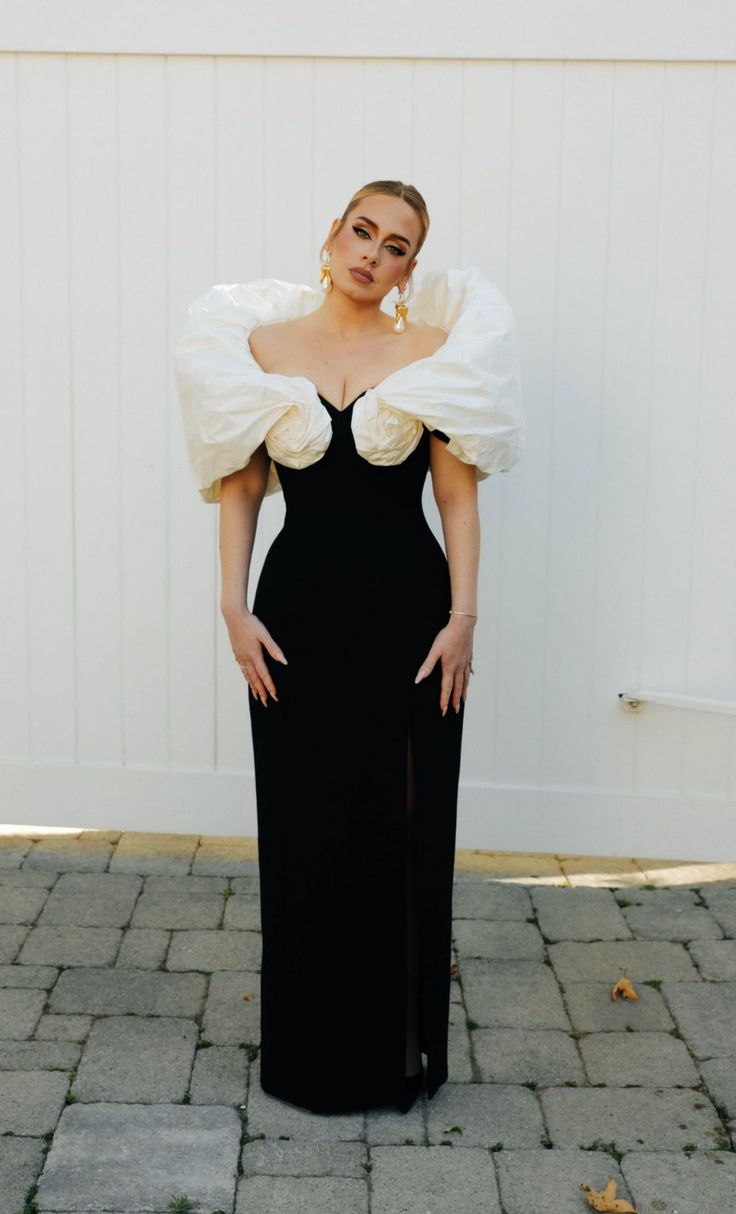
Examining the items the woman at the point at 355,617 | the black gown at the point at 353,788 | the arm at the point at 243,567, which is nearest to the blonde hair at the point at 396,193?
the woman at the point at 355,617

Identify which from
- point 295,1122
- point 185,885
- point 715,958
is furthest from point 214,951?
point 715,958

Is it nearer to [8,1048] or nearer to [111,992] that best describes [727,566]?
[111,992]

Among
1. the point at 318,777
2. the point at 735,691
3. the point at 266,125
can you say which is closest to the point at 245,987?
the point at 318,777

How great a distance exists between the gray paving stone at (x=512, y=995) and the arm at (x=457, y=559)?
35.9 inches

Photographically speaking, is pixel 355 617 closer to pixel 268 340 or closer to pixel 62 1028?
pixel 268 340

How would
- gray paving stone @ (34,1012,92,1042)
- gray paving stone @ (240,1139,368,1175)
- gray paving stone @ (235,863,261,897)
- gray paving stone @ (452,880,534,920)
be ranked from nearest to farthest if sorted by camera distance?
1. gray paving stone @ (240,1139,368,1175)
2. gray paving stone @ (34,1012,92,1042)
3. gray paving stone @ (452,880,534,920)
4. gray paving stone @ (235,863,261,897)

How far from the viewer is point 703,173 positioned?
388cm

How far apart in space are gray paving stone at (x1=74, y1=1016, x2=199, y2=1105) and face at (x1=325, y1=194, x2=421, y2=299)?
172cm

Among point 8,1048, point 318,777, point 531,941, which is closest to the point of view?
point 318,777

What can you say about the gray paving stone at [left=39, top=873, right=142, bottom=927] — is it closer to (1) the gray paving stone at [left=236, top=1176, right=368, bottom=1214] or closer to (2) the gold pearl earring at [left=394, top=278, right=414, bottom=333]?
(1) the gray paving stone at [left=236, top=1176, right=368, bottom=1214]

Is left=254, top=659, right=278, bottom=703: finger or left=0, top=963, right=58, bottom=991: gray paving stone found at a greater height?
left=254, top=659, right=278, bottom=703: finger

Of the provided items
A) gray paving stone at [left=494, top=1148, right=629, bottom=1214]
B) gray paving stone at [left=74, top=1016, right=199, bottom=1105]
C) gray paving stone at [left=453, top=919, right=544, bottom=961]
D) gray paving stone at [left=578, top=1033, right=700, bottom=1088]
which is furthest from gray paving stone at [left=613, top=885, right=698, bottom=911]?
gray paving stone at [left=74, top=1016, right=199, bottom=1105]

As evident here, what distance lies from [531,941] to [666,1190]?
1.12 meters

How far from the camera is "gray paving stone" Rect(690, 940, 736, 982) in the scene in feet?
11.4
